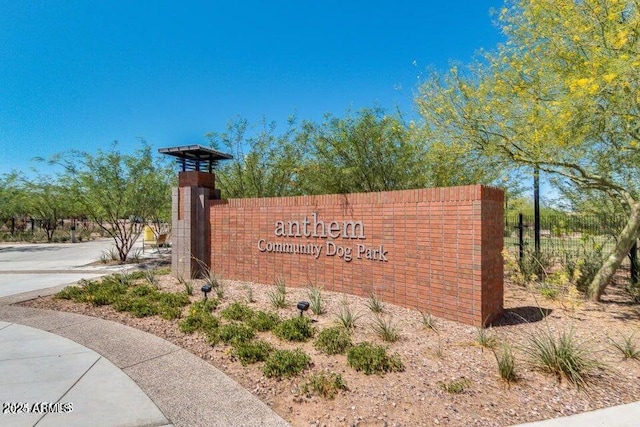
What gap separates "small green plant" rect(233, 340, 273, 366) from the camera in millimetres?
4379

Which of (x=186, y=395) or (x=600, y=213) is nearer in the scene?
(x=186, y=395)

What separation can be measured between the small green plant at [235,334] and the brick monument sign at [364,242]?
9.09 ft

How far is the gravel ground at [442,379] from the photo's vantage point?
3273 mm

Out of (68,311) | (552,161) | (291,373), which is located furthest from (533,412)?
(68,311)

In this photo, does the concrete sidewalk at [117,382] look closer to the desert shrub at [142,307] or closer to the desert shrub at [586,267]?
the desert shrub at [142,307]

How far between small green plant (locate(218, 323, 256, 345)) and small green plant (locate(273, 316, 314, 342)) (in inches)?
15.4

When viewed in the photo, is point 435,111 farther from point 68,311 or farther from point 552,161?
point 68,311

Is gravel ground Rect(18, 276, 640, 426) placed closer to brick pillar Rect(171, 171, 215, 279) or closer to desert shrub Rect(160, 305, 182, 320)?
desert shrub Rect(160, 305, 182, 320)

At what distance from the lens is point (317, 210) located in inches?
314

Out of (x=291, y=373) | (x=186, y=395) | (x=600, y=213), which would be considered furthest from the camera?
(x=600, y=213)

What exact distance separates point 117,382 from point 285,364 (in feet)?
6.27

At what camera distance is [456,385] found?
367cm

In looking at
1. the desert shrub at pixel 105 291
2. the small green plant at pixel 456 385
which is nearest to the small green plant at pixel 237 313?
the desert shrub at pixel 105 291

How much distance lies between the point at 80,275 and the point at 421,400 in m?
12.4
